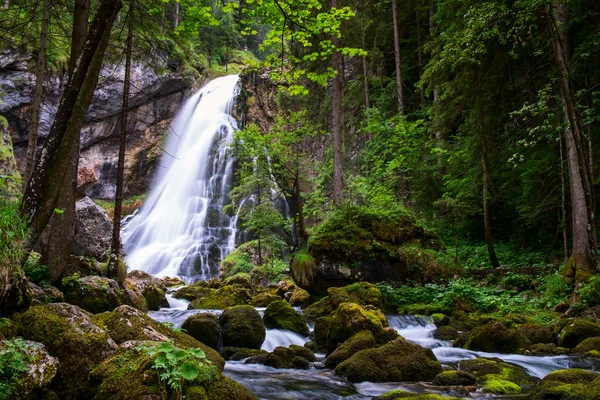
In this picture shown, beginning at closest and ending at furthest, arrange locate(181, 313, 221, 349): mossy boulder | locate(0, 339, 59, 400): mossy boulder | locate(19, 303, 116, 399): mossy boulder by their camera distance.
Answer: locate(0, 339, 59, 400): mossy boulder, locate(19, 303, 116, 399): mossy boulder, locate(181, 313, 221, 349): mossy boulder

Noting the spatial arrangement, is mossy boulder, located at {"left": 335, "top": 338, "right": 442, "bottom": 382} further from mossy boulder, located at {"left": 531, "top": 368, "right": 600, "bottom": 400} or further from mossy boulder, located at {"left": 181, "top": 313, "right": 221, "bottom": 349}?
mossy boulder, located at {"left": 181, "top": 313, "right": 221, "bottom": 349}

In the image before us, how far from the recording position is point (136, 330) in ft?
15.8

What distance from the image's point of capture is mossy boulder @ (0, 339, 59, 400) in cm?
318

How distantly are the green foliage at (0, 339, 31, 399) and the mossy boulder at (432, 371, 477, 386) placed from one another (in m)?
4.96

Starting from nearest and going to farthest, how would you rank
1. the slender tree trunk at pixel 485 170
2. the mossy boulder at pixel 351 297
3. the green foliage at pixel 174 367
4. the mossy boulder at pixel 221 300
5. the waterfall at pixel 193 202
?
1. the green foliage at pixel 174 367
2. the mossy boulder at pixel 351 297
3. the mossy boulder at pixel 221 300
4. the slender tree trunk at pixel 485 170
5. the waterfall at pixel 193 202

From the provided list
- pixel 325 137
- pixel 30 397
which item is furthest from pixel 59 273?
pixel 325 137

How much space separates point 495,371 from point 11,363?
237 inches

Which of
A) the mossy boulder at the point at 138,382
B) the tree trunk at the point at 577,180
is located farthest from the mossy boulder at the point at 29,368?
the tree trunk at the point at 577,180

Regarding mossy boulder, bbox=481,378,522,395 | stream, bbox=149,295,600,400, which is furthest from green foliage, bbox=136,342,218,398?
mossy boulder, bbox=481,378,522,395

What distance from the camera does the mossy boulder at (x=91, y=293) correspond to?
7.88 metres

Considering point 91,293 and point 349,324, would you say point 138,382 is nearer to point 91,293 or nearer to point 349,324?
point 349,324

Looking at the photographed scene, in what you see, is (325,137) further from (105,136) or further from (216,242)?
(105,136)

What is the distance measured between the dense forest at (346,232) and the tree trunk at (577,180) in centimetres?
5

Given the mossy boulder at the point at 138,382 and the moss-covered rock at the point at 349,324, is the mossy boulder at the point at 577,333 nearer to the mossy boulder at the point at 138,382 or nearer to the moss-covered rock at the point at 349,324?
the moss-covered rock at the point at 349,324
